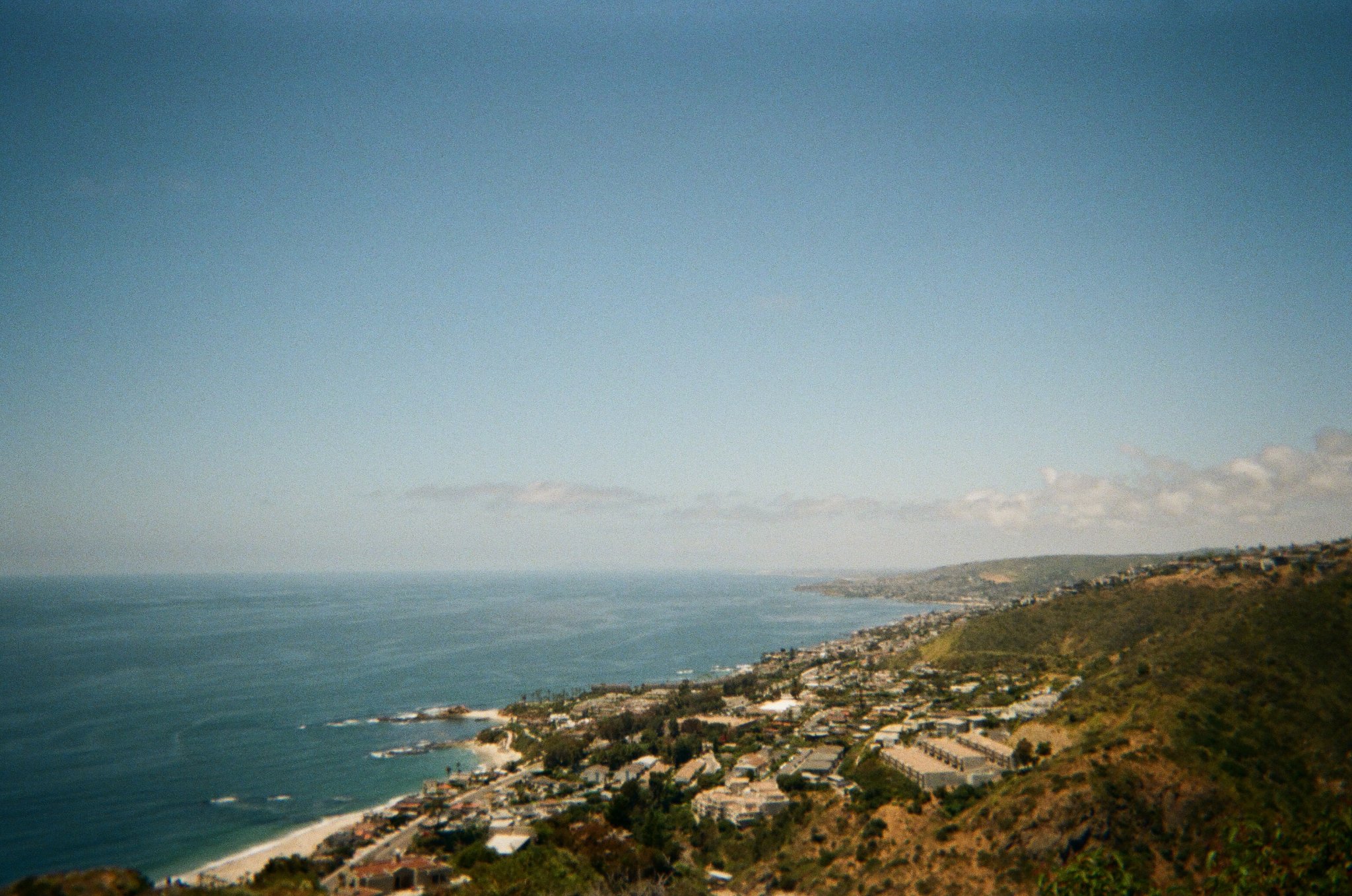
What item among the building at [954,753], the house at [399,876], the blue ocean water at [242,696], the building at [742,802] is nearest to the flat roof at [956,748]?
the building at [954,753]

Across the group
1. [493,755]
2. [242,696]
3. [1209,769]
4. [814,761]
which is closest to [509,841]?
[814,761]

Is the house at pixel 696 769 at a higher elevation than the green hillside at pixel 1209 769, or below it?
below

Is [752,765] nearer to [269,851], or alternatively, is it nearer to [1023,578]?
[269,851]

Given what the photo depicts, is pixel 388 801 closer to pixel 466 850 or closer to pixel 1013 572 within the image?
pixel 466 850

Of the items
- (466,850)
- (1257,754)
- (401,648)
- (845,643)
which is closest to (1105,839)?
(1257,754)

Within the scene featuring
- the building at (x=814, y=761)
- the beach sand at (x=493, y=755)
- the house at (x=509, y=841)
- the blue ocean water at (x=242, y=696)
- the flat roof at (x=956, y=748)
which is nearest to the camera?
the house at (x=509, y=841)

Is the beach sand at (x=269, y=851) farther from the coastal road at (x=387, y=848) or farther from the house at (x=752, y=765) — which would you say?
the house at (x=752, y=765)
